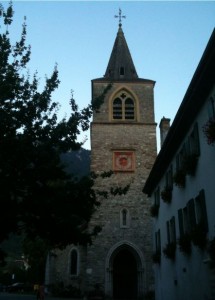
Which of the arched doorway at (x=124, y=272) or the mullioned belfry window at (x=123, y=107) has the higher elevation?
the mullioned belfry window at (x=123, y=107)

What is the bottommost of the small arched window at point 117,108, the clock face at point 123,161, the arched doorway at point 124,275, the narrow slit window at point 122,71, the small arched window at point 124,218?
the arched doorway at point 124,275

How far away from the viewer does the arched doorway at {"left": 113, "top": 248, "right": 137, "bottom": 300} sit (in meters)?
26.9

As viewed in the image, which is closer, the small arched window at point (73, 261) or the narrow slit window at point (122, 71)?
the small arched window at point (73, 261)

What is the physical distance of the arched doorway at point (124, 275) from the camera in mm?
26906

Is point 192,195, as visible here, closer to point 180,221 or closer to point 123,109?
point 180,221

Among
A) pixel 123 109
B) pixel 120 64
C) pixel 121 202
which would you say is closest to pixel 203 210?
pixel 121 202

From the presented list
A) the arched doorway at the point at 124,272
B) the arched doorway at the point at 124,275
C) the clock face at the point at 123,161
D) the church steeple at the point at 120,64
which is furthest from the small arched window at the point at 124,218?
the church steeple at the point at 120,64

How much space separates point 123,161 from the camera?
28.3 meters

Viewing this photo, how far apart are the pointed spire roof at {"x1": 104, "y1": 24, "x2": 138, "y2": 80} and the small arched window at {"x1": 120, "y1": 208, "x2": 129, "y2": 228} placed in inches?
444

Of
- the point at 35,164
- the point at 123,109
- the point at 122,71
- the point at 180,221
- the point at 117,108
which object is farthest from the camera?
the point at 122,71

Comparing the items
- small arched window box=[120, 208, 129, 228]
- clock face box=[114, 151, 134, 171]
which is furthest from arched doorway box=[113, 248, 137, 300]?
clock face box=[114, 151, 134, 171]

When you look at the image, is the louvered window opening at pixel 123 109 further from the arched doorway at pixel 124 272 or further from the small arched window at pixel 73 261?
the small arched window at pixel 73 261

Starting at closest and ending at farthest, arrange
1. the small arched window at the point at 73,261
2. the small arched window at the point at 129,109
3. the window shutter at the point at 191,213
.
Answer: the window shutter at the point at 191,213, the small arched window at the point at 73,261, the small arched window at the point at 129,109

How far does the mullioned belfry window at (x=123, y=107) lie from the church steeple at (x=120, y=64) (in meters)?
2.06
